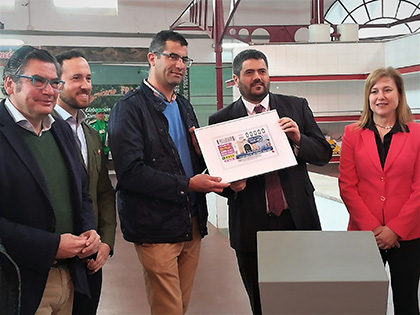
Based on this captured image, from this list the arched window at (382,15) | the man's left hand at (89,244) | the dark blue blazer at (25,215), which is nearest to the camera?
the dark blue blazer at (25,215)

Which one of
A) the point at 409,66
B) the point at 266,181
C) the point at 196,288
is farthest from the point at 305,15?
the point at 266,181

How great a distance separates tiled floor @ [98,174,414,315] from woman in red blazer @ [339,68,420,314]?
109cm

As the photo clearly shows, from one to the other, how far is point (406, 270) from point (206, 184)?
109cm

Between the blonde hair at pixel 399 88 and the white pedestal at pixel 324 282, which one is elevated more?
the blonde hair at pixel 399 88

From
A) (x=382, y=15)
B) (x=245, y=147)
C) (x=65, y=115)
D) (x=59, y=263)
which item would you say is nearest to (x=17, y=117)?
(x=65, y=115)

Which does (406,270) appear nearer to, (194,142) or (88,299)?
(194,142)

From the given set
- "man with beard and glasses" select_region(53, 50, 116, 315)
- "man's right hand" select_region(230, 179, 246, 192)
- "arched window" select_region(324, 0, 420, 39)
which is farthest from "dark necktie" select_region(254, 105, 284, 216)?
"arched window" select_region(324, 0, 420, 39)

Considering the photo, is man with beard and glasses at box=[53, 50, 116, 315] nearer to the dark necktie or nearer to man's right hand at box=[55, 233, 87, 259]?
man's right hand at box=[55, 233, 87, 259]

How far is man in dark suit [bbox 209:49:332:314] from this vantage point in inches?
92.1

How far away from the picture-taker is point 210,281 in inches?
173

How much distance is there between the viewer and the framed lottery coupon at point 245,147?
2.21m

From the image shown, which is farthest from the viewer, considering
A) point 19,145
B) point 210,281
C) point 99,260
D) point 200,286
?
point 210,281

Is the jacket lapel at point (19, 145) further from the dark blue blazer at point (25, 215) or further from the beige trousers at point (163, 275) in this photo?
the beige trousers at point (163, 275)

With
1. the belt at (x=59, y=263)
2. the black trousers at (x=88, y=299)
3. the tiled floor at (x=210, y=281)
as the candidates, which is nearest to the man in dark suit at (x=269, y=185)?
the black trousers at (x=88, y=299)
